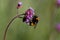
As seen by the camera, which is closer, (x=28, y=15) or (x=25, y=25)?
(x=28, y=15)

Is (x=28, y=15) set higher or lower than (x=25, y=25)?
higher

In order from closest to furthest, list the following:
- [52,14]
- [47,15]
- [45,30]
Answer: [52,14] < [45,30] < [47,15]

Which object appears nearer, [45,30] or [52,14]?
[52,14]

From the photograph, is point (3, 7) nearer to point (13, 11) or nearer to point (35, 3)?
point (13, 11)

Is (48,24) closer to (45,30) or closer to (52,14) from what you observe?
(45,30)

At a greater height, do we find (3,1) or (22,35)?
(3,1)

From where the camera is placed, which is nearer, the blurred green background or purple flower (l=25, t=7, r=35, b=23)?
purple flower (l=25, t=7, r=35, b=23)

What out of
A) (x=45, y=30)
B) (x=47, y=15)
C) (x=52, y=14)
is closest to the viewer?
(x=52, y=14)

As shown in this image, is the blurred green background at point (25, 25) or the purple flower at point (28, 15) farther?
the blurred green background at point (25, 25)

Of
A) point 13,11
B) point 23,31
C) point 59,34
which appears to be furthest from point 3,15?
point 59,34
